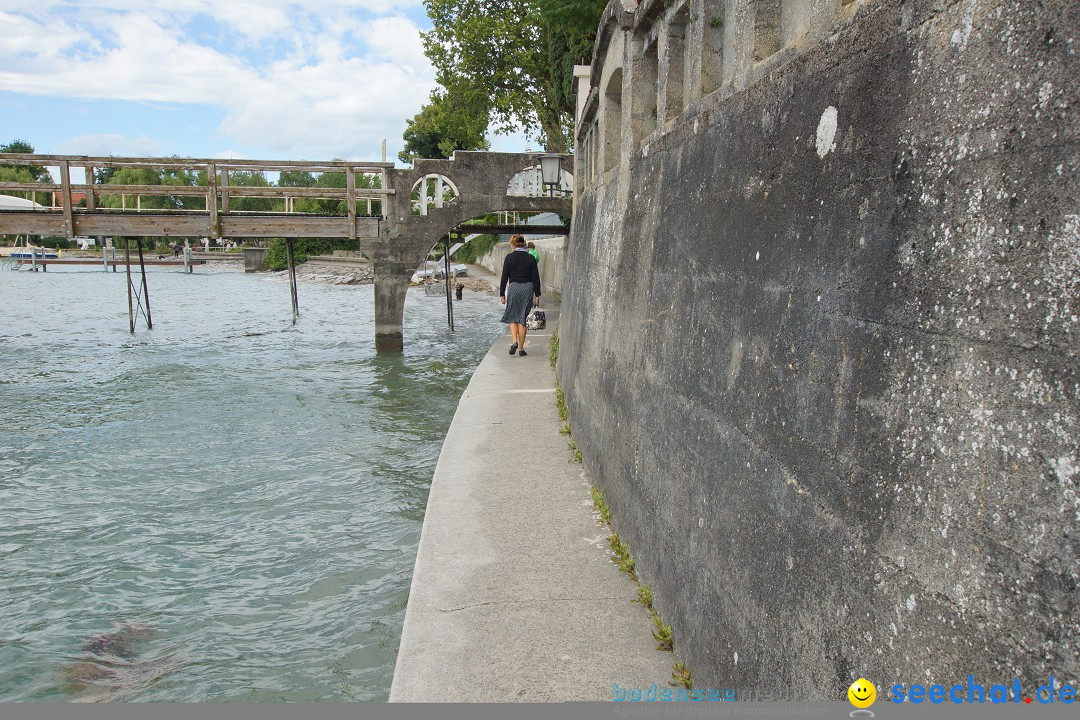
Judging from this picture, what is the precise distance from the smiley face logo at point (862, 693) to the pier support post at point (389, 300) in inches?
623

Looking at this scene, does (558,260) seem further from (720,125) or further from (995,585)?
(995,585)

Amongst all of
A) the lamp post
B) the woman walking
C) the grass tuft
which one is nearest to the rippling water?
the woman walking

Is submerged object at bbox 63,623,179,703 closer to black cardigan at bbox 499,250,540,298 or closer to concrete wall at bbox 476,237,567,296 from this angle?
black cardigan at bbox 499,250,540,298

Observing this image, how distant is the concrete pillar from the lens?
17484mm

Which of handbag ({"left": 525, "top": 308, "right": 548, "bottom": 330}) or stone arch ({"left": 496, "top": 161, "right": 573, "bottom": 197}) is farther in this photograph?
stone arch ({"left": 496, "top": 161, "right": 573, "bottom": 197})

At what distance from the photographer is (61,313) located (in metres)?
30.7

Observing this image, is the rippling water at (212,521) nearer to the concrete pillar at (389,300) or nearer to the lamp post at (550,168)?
the concrete pillar at (389,300)

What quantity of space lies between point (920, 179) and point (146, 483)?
818cm

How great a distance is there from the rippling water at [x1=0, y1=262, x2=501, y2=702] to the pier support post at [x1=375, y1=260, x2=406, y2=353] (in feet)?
1.67

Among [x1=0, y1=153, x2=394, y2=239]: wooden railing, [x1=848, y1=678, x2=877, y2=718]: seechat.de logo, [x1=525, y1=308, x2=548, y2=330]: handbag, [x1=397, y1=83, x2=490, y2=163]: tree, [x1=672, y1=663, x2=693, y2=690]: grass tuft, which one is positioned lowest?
[x1=672, y1=663, x2=693, y2=690]: grass tuft

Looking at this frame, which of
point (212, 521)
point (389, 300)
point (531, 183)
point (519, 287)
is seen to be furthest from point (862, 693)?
Result: point (531, 183)

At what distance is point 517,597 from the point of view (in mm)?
4309

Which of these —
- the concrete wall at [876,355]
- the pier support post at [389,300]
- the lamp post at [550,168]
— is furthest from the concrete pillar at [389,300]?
the concrete wall at [876,355]

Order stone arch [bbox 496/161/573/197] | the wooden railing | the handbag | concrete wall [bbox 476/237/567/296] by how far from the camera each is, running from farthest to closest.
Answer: concrete wall [bbox 476/237/567/296] < stone arch [bbox 496/161/573/197] < the wooden railing < the handbag
